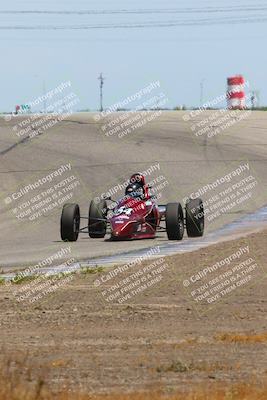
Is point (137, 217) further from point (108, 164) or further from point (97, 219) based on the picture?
point (108, 164)

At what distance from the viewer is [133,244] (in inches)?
1064

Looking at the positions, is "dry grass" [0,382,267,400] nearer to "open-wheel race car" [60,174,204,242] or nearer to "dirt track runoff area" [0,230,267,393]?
"dirt track runoff area" [0,230,267,393]

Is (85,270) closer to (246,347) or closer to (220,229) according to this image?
(246,347)

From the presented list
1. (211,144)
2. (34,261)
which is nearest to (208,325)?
(34,261)

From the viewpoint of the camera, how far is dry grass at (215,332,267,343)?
12.5m

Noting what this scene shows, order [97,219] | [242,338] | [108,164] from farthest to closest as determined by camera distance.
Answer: [108,164] < [97,219] < [242,338]

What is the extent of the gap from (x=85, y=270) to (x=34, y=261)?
363 centimetres

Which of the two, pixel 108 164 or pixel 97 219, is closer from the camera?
pixel 97 219

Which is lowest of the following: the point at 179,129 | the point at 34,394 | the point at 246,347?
the point at 179,129

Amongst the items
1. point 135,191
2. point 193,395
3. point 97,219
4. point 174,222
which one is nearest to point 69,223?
point 97,219

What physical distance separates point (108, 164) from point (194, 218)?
1835cm

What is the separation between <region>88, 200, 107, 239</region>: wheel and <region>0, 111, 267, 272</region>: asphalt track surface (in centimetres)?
28

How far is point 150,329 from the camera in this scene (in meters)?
13.7

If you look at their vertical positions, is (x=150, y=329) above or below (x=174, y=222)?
above
